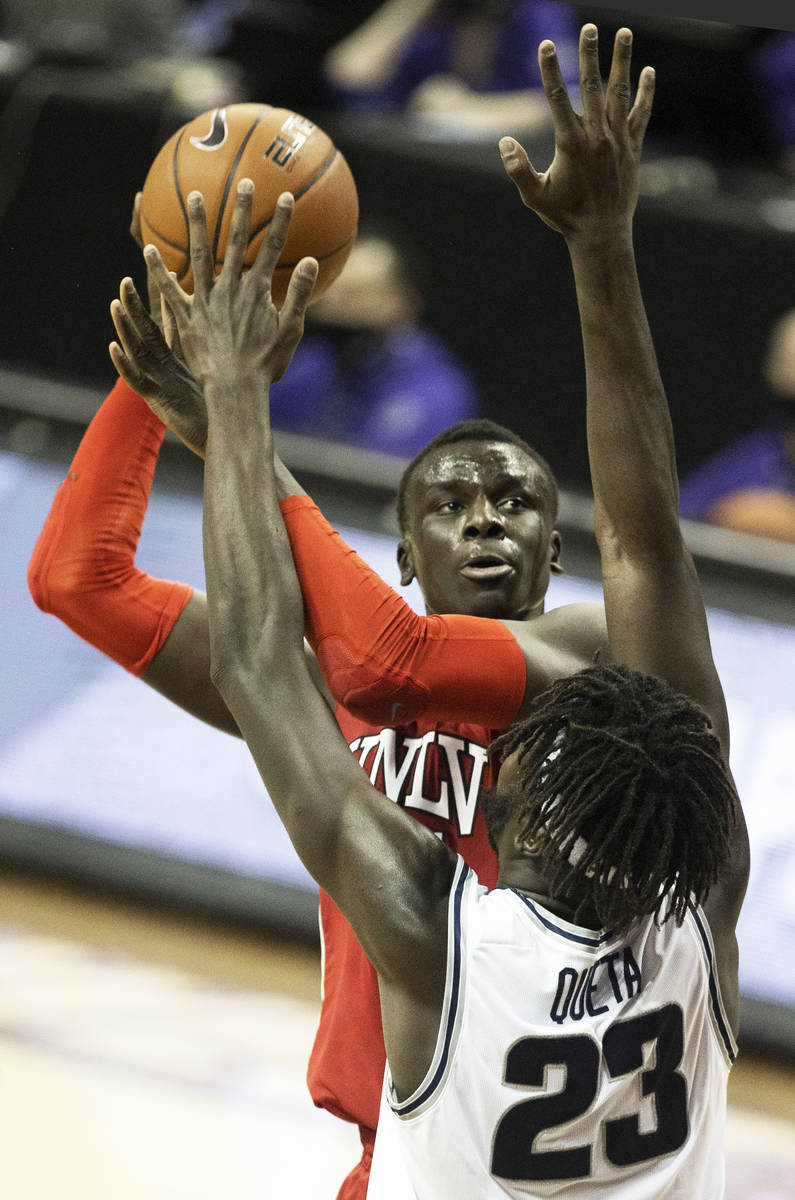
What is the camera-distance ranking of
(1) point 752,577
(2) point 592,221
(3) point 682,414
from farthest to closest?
(3) point 682,414, (1) point 752,577, (2) point 592,221

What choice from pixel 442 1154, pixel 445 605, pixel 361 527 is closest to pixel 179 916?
pixel 361 527

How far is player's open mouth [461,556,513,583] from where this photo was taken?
2467 mm

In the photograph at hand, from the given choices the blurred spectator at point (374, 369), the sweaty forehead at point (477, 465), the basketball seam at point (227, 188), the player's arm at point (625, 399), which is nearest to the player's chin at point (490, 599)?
the sweaty forehead at point (477, 465)

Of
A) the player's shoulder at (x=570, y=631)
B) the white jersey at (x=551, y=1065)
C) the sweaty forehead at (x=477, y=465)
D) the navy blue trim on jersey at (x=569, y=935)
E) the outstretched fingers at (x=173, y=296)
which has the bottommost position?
the white jersey at (x=551, y=1065)

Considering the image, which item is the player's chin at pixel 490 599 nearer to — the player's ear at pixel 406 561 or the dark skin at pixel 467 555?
the dark skin at pixel 467 555

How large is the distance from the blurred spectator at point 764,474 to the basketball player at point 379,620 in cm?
296

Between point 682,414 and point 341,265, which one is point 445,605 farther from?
point 682,414

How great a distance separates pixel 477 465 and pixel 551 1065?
1132 millimetres

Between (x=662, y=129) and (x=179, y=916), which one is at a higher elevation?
(x=662, y=129)

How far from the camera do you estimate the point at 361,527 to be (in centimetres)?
486

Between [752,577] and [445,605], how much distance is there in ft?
7.75

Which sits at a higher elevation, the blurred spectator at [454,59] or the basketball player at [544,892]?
the blurred spectator at [454,59]

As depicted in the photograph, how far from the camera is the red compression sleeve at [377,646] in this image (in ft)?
6.54

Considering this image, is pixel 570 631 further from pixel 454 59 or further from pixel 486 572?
pixel 454 59
